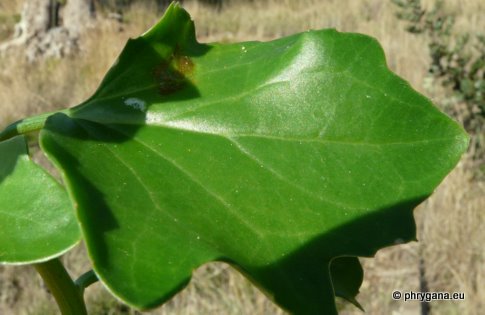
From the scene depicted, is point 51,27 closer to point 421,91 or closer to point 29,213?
point 421,91

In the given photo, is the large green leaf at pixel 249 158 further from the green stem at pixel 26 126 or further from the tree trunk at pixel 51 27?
the tree trunk at pixel 51 27
